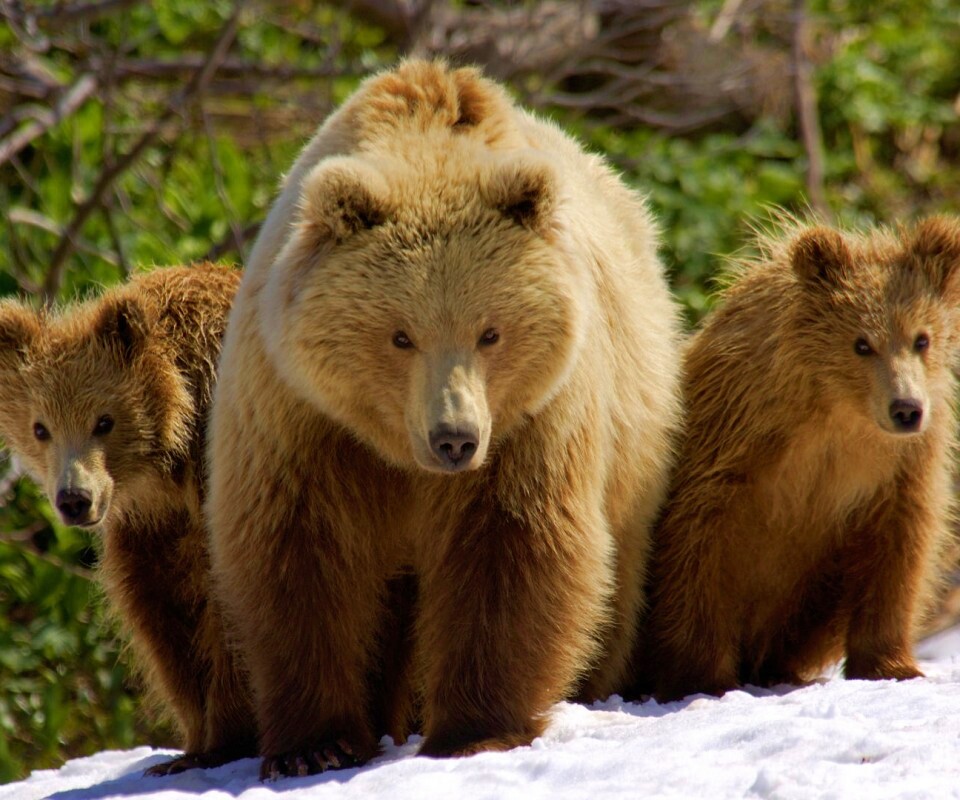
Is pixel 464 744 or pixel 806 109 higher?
pixel 806 109

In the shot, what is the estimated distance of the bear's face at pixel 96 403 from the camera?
4945 millimetres

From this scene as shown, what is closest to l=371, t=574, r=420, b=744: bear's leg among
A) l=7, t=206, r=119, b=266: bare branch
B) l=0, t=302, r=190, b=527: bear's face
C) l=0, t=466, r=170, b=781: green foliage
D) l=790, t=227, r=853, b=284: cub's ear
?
l=0, t=302, r=190, b=527: bear's face

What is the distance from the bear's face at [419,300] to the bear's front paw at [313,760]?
0.95 meters

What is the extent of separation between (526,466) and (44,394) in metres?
1.70

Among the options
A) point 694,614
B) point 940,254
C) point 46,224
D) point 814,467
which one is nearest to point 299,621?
point 694,614

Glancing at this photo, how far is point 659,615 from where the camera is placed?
5641mm

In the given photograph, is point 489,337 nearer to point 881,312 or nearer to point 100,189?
point 881,312

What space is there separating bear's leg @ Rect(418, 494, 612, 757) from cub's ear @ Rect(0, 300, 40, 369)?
165 cm

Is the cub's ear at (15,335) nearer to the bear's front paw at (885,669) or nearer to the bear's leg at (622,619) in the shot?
the bear's leg at (622,619)

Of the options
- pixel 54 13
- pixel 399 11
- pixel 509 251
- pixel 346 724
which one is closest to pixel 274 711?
pixel 346 724

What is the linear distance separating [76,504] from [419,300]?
1.37 m

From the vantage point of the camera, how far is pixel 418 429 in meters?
4.34

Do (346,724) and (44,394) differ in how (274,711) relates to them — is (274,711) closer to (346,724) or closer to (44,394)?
(346,724)

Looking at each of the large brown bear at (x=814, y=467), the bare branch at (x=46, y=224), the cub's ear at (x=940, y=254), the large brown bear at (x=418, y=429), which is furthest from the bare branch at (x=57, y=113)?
the cub's ear at (x=940, y=254)
